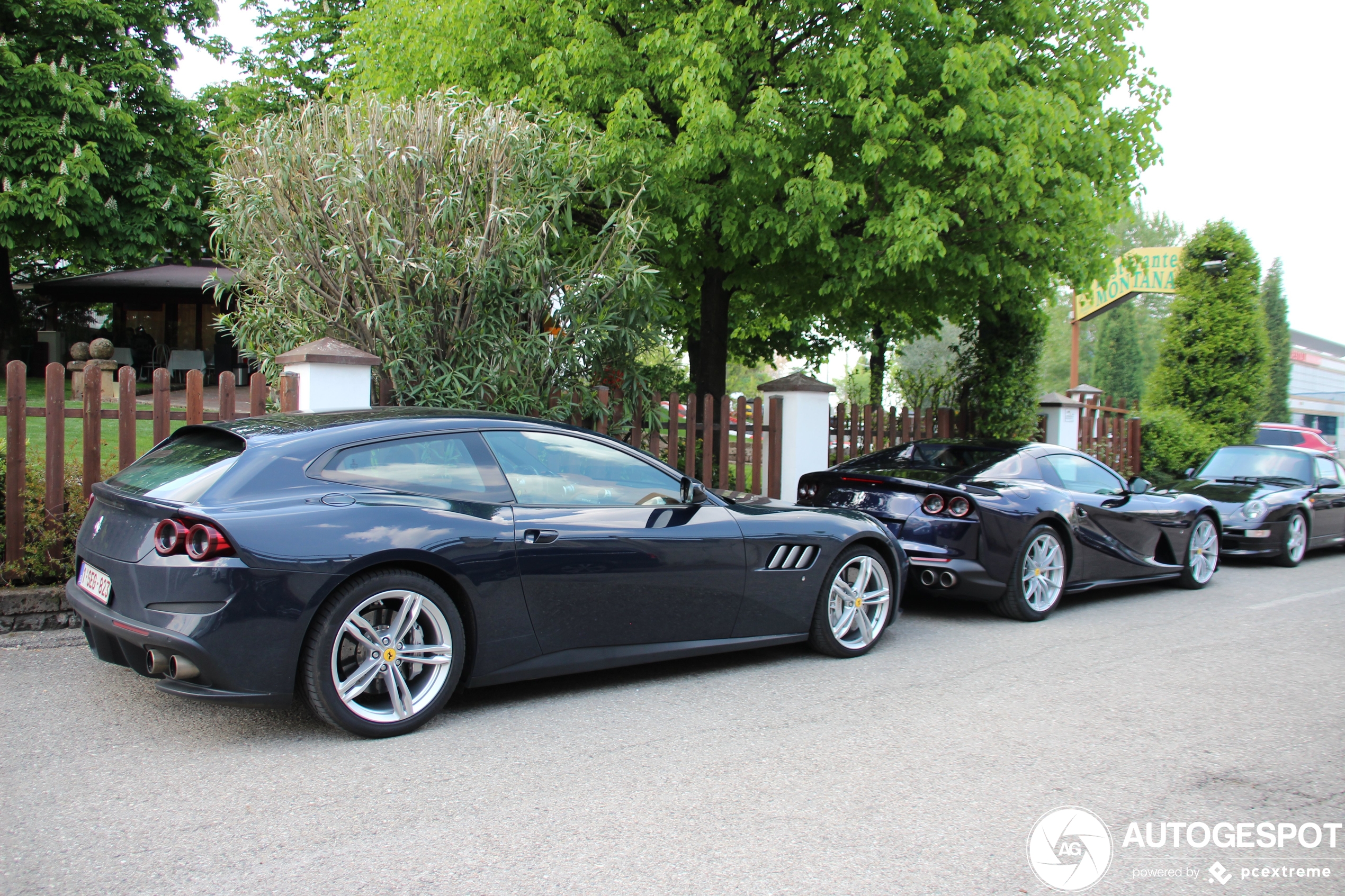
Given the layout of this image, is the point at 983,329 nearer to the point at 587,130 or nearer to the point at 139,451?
the point at 587,130

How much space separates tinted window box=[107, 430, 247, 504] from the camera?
13.0ft

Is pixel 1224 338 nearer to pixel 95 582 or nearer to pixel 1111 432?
pixel 1111 432

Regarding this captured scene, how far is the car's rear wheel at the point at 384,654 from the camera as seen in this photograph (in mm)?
3883

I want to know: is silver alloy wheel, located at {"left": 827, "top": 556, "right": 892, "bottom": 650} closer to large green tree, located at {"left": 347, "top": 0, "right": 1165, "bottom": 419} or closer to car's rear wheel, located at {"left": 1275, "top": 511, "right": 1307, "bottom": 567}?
large green tree, located at {"left": 347, "top": 0, "right": 1165, "bottom": 419}

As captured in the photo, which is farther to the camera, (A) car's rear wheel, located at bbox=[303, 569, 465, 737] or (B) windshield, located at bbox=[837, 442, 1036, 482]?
(B) windshield, located at bbox=[837, 442, 1036, 482]

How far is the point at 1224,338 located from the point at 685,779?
17.5 m

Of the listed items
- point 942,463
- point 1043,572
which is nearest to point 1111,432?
point 942,463

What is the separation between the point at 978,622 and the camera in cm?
693

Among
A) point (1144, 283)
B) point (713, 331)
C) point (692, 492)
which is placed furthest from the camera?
point (1144, 283)

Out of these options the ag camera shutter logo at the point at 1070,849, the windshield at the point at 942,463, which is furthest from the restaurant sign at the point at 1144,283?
the ag camera shutter logo at the point at 1070,849

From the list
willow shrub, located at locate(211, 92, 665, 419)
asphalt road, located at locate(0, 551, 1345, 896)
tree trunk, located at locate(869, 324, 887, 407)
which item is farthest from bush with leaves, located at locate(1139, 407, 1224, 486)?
asphalt road, located at locate(0, 551, 1345, 896)

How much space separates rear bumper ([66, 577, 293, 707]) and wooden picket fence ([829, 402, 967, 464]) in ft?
26.1

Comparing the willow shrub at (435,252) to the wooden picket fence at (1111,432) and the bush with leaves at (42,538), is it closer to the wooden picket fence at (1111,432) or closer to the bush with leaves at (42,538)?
the bush with leaves at (42,538)

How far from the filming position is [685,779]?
12.1ft
